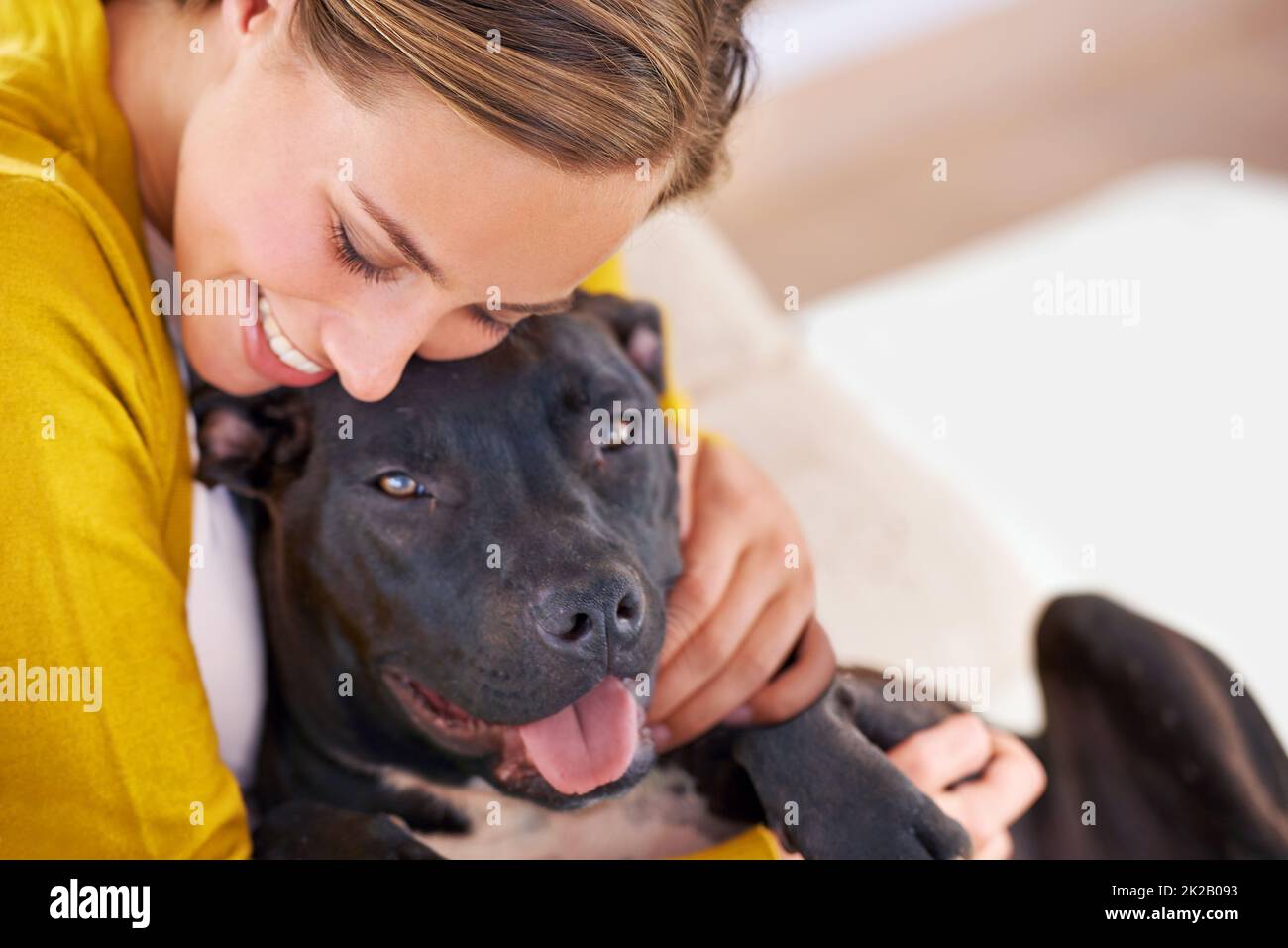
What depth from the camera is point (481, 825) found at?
1442 millimetres

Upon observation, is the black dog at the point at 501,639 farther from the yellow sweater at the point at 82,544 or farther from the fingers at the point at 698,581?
the yellow sweater at the point at 82,544

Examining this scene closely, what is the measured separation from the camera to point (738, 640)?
54.3 inches

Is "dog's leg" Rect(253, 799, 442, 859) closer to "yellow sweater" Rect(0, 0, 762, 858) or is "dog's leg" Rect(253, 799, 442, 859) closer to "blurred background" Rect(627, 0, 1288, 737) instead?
"yellow sweater" Rect(0, 0, 762, 858)

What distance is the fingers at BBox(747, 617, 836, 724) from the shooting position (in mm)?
1352

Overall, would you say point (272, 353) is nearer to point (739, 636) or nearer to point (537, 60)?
point (537, 60)

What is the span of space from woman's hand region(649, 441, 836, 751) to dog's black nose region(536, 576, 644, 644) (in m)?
0.17

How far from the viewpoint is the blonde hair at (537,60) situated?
1008 millimetres

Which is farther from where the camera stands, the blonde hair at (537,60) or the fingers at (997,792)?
the fingers at (997,792)

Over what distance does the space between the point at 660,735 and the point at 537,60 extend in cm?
68

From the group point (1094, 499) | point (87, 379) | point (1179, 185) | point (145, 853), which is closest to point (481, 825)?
point (145, 853)

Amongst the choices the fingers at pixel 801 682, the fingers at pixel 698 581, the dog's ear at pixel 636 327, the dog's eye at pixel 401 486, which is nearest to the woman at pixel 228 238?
the dog's eye at pixel 401 486

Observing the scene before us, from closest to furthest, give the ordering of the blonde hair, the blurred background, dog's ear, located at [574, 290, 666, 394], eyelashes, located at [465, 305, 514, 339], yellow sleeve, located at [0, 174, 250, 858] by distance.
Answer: the blonde hair → yellow sleeve, located at [0, 174, 250, 858] → eyelashes, located at [465, 305, 514, 339] → dog's ear, located at [574, 290, 666, 394] → the blurred background

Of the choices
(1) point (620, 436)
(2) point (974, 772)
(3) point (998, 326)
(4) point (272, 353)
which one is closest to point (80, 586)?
(4) point (272, 353)

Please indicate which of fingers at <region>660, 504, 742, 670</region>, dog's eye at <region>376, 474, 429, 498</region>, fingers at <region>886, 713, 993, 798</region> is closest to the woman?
dog's eye at <region>376, 474, 429, 498</region>
